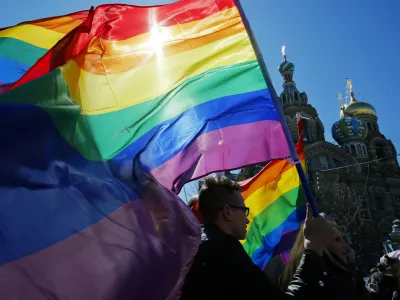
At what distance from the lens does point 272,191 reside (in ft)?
16.6

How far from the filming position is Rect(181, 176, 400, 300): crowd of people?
1.97 metres

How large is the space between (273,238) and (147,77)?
7.80ft

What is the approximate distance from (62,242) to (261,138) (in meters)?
2.14

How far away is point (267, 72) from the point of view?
137 inches

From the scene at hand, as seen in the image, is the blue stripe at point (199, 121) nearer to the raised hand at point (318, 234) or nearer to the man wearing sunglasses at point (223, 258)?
the man wearing sunglasses at point (223, 258)

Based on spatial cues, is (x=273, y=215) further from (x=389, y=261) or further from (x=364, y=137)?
→ (x=364, y=137)

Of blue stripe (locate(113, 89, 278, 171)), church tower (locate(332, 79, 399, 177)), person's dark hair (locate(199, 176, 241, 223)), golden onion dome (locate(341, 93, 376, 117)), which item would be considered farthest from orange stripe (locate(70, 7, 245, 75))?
golden onion dome (locate(341, 93, 376, 117))

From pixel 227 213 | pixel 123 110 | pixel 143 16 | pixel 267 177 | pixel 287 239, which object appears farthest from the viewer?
pixel 267 177

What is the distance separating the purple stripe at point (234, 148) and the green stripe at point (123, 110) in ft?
1.03

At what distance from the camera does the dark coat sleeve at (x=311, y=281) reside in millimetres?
2125

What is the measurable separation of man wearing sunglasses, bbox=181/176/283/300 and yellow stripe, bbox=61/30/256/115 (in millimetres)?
1141

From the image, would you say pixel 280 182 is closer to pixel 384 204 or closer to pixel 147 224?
pixel 147 224

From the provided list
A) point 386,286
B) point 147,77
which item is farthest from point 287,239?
point 147,77

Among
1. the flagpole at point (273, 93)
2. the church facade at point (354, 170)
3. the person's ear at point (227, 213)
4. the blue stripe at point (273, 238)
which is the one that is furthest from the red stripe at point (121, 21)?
the church facade at point (354, 170)
